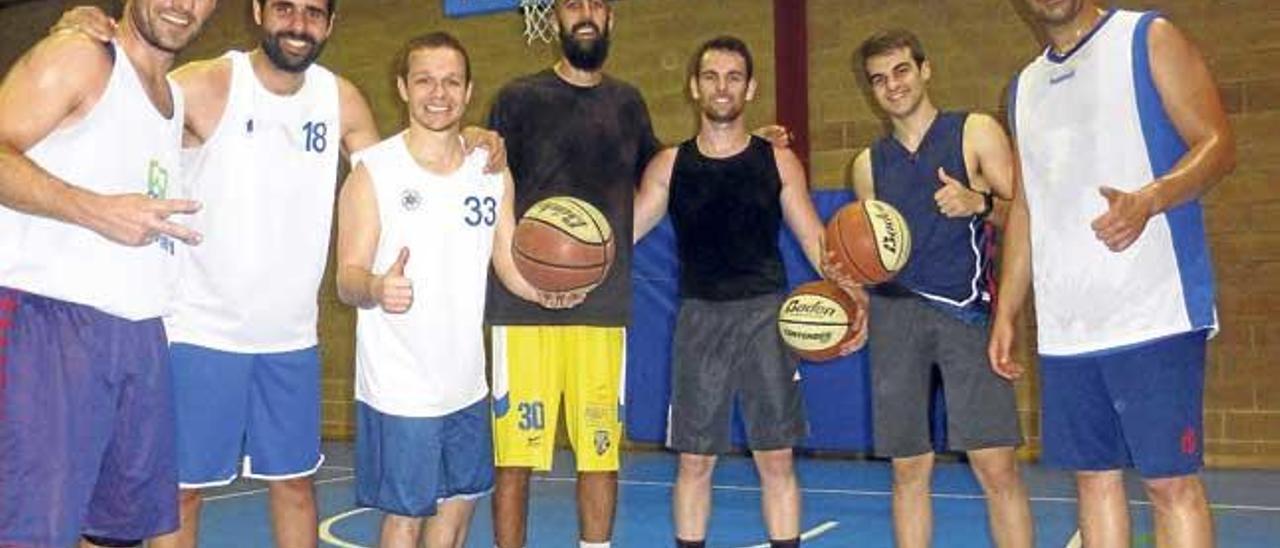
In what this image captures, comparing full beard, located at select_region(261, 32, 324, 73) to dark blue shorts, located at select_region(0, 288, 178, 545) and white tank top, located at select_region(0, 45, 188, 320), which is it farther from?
dark blue shorts, located at select_region(0, 288, 178, 545)

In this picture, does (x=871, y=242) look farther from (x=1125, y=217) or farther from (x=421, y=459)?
Answer: (x=421, y=459)

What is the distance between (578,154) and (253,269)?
1.38 metres

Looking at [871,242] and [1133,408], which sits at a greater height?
[871,242]

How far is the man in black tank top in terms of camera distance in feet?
15.9

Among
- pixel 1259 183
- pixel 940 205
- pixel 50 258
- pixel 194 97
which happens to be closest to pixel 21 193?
pixel 50 258

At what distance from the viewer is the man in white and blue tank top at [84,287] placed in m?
3.02

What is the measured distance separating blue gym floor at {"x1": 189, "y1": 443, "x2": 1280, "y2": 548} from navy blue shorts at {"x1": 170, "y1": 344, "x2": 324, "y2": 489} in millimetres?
2453

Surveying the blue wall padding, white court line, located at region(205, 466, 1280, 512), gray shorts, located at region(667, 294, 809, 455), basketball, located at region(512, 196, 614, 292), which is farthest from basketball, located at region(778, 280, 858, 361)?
the blue wall padding

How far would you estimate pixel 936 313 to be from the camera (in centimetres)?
454

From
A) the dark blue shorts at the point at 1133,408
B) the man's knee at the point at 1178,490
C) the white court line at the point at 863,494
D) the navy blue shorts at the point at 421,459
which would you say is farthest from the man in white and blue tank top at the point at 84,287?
the white court line at the point at 863,494

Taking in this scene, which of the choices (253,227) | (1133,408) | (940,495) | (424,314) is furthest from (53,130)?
(940,495)

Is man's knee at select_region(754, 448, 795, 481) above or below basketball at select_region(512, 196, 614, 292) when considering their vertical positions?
below

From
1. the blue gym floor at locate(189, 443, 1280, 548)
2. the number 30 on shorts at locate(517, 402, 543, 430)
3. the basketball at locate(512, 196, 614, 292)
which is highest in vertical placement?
the basketball at locate(512, 196, 614, 292)

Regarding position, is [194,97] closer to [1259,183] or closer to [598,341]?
[598,341]
